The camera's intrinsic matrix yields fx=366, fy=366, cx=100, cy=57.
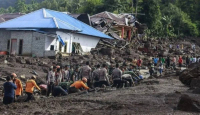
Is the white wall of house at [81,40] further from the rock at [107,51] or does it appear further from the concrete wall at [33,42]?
the rock at [107,51]

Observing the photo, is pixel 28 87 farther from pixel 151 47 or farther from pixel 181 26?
pixel 181 26

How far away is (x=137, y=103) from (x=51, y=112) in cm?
310

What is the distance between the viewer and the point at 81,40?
40.7m

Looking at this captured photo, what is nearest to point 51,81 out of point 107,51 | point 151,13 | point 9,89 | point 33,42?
point 9,89

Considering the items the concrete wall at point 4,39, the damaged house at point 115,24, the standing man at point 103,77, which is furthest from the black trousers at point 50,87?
the damaged house at point 115,24

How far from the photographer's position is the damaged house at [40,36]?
3497cm

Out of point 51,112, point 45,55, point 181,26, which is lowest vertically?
point 51,112

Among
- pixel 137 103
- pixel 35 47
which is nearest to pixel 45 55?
pixel 35 47

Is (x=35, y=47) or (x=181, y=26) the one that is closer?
(x=35, y=47)

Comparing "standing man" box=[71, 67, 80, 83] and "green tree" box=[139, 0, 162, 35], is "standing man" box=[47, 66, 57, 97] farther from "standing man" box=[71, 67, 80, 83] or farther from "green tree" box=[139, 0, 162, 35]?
"green tree" box=[139, 0, 162, 35]

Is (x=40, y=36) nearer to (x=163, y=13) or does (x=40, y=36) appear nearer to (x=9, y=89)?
(x=9, y=89)

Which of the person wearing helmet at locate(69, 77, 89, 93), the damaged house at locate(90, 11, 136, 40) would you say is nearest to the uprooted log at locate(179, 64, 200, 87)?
the person wearing helmet at locate(69, 77, 89, 93)

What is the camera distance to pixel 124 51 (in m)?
42.2

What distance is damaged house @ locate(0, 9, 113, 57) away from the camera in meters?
35.0
